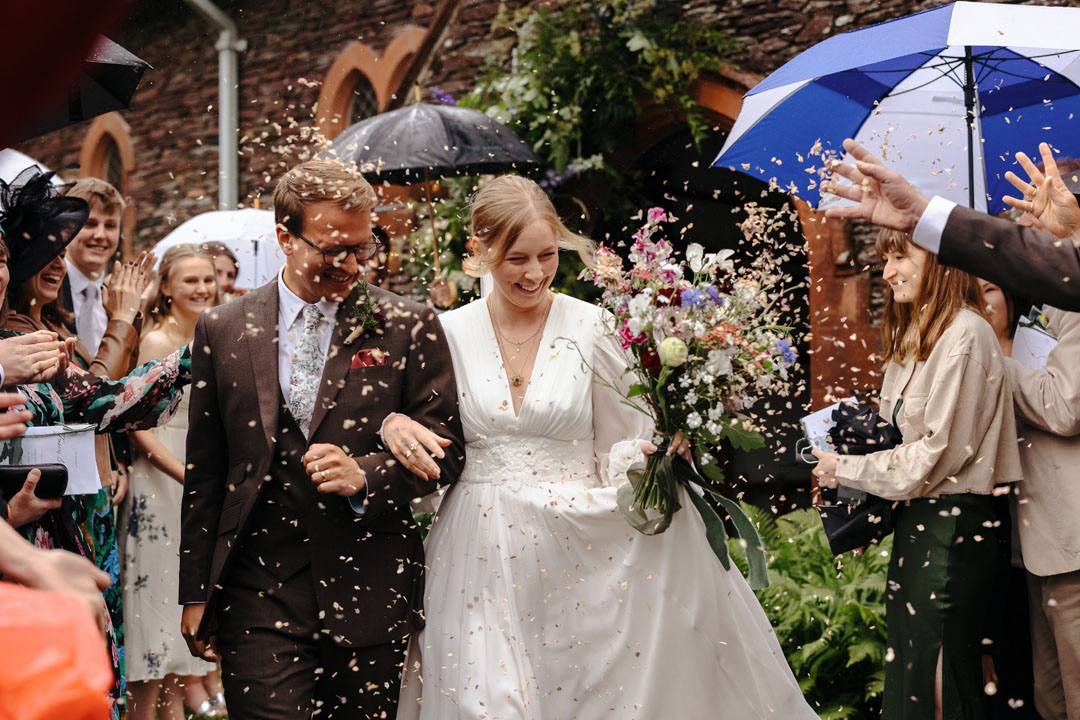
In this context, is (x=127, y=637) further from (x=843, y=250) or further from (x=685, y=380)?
(x=843, y=250)

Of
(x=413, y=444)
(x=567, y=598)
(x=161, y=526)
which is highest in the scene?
(x=413, y=444)

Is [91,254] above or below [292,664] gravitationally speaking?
above

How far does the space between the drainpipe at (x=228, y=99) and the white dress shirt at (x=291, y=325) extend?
10046mm

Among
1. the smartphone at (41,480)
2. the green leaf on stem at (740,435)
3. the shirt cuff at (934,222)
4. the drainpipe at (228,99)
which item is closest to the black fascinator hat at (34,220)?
the smartphone at (41,480)

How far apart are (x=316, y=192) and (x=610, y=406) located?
1379mm

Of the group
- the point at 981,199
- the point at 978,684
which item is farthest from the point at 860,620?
the point at 981,199

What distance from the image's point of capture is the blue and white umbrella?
16.4 feet

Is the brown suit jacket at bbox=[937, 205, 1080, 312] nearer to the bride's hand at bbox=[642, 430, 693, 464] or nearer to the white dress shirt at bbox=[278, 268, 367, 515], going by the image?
the bride's hand at bbox=[642, 430, 693, 464]

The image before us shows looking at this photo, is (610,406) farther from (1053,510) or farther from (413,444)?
(1053,510)

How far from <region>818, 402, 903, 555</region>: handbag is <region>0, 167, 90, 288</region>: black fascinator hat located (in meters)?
3.12

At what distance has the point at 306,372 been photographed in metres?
3.75

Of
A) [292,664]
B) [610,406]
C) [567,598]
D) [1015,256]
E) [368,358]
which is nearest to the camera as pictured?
[1015,256]

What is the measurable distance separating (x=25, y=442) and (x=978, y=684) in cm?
348

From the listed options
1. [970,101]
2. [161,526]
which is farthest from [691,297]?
[161,526]
